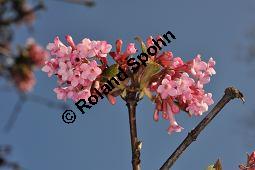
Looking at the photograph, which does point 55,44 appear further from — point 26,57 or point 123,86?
point 26,57

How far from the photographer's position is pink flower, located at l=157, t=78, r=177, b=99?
1.33 meters

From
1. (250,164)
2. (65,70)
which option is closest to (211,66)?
(250,164)

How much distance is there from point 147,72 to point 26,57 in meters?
5.14

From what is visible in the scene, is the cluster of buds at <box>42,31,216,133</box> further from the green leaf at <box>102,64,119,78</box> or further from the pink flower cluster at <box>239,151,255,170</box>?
the pink flower cluster at <box>239,151,255,170</box>

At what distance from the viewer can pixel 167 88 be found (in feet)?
4.39

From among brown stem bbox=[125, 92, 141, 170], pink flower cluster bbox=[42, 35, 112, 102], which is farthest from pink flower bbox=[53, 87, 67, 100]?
brown stem bbox=[125, 92, 141, 170]

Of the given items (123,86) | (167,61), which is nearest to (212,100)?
(167,61)

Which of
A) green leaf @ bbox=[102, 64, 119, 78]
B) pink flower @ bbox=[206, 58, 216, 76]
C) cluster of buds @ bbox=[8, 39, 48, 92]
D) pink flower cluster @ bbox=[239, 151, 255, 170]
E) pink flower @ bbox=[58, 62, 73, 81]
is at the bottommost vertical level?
pink flower cluster @ bbox=[239, 151, 255, 170]

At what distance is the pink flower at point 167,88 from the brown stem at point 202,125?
0.13 m

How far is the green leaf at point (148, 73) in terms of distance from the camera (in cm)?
135

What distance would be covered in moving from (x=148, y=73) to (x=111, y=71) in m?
0.10

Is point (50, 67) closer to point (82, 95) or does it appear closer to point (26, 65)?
point (82, 95)

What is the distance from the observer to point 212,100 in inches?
59.1

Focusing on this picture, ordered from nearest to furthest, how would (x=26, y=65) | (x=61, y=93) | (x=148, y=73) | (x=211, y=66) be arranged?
(x=148, y=73), (x=61, y=93), (x=211, y=66), (x=26, y=65)
